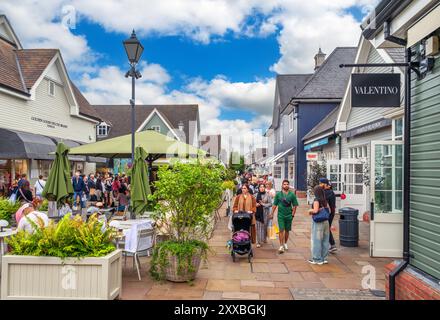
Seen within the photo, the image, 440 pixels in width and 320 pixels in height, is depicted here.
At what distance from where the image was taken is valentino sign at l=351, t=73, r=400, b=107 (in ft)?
19.6

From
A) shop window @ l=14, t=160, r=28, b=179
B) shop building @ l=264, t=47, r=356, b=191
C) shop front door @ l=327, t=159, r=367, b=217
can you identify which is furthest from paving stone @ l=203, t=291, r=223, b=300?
shop building @ l=264, t=47, r=356, b=191

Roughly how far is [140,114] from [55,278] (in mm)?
41211

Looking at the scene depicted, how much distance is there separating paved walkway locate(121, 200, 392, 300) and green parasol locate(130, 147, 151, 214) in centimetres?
116

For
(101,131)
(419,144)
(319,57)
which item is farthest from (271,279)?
(101,131)

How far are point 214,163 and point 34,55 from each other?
17430 mm

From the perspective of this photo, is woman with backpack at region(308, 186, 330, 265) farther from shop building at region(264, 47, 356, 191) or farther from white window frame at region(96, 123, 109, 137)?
white window frame at region(96, 123, 109, 137)

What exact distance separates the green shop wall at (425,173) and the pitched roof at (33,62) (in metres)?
18.2

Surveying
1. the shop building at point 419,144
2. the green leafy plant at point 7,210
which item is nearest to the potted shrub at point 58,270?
the green leafy plant at point 7,210

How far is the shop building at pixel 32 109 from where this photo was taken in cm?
1652

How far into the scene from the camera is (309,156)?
18.1 metres

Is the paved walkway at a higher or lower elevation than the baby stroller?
lower

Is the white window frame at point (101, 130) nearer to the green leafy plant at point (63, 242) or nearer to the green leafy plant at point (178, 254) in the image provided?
the green leafy plant at point (178, 254)

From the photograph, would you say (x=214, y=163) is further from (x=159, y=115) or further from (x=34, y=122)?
(x=159, y=115)
